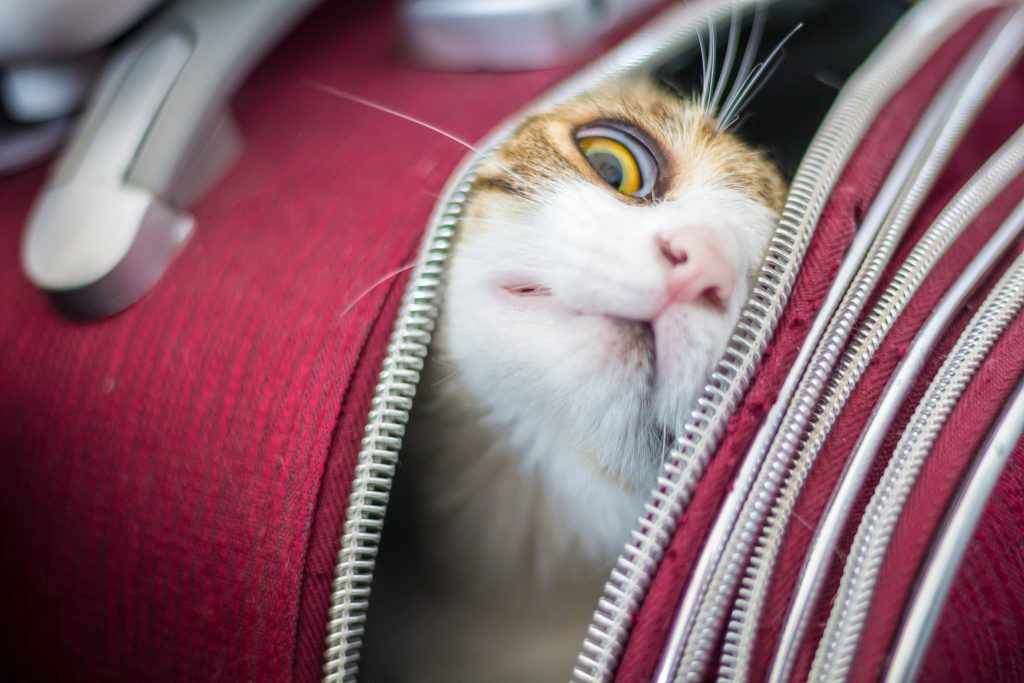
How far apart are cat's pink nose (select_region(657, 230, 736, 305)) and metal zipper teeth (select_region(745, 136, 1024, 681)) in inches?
2.0

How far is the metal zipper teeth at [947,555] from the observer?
0.83 ft

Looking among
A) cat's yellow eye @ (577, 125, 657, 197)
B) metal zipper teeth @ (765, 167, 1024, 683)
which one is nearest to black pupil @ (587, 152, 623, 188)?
cat's yellow eye @ (577, 125, 657, 197)

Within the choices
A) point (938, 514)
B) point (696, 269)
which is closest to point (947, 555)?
point (938, 514)

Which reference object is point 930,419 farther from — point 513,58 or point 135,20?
point 135,20

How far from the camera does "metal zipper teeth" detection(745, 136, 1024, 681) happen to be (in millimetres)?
268

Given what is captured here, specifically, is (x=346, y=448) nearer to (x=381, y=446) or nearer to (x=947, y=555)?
(x=381, y=446)

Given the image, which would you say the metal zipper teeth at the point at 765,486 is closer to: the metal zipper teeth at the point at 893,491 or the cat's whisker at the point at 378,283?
the metal zipper teeth at the point at 893,491

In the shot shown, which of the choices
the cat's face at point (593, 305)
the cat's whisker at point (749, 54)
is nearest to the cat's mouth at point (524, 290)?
the cat's face at point (593, 305)

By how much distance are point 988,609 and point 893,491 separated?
46 mm

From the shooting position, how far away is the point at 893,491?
0.27 metres

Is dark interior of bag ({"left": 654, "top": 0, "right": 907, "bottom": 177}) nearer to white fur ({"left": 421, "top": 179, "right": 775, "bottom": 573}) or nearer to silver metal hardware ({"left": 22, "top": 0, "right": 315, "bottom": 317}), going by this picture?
white fur ({"left": 421, "top": 179, "right": 775, "bottom": 573})

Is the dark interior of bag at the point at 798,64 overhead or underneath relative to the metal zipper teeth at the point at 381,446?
overhead

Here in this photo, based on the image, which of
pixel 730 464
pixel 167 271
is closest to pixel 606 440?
pixel 730 464

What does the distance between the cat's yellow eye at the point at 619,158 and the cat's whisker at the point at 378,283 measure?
0.25 ft
